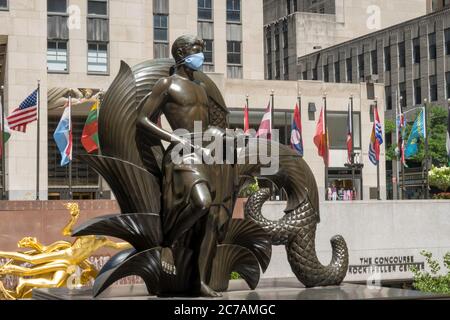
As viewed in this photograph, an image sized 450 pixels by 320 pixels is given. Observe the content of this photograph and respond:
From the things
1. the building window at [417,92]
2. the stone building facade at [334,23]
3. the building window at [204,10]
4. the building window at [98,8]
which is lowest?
the building window at [417,92]

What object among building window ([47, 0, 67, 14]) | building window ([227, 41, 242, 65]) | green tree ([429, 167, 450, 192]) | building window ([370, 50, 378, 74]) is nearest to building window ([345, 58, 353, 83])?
building window ([370, 50, 378, 74])

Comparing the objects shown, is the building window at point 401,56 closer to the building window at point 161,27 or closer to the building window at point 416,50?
the building window at point 416,50

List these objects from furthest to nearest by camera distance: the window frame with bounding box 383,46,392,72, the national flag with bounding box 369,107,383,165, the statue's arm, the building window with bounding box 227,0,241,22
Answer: the window frame with bounding box 383,46,392,72
the building window with bounding box 227,0,241,22
the national flag with bounding box 369,107,383,165
the statue's arm

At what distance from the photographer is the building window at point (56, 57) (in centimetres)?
4509

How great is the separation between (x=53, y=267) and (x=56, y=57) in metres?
29.2

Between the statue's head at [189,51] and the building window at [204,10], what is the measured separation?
41.3 m

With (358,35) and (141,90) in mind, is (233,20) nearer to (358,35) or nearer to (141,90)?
(358,35)

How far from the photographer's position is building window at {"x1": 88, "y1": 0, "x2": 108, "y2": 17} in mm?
45781

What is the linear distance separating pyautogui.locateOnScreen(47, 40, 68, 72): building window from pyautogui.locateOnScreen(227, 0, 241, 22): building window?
11962mm

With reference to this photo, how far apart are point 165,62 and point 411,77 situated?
2390 inches

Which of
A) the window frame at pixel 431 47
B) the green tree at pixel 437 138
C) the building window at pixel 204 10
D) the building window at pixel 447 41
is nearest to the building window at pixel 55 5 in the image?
the building window at pixel 204 10

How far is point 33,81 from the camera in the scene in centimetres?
4278

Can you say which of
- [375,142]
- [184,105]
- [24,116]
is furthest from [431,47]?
[184,105]

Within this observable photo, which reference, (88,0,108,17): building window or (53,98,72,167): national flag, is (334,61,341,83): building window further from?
(53,98,72,167): national flag
